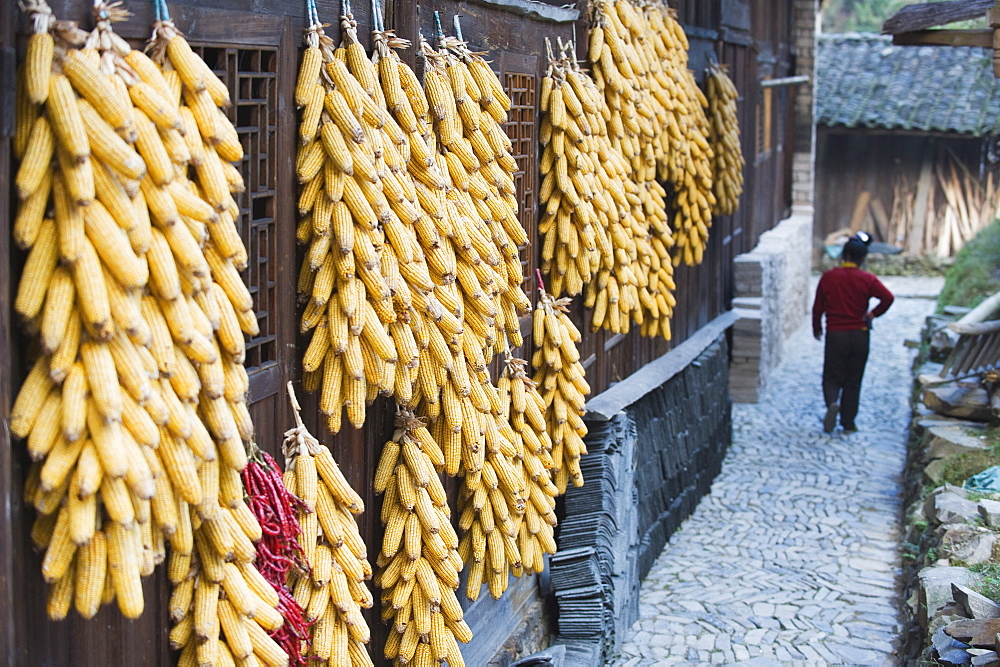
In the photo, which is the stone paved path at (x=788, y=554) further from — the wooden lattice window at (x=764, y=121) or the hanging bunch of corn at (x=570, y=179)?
the wooden lattice window at (x=764, y=121)

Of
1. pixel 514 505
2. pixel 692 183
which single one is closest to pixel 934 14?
pixel 692 183

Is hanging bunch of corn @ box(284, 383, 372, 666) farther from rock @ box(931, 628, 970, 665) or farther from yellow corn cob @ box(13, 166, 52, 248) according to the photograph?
rock @ box(931, 628, 970, 665)

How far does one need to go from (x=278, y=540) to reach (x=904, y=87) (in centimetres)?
2350

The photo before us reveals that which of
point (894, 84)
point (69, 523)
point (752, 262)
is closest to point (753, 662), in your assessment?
point (69, 523)

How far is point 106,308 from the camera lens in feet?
8.52

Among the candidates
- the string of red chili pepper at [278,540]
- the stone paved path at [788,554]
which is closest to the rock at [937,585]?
→ the stone paved path at [788,554]

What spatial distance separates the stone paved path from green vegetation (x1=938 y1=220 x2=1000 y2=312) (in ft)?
6.69

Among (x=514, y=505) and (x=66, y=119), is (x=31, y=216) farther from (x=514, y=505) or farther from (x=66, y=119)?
(x=514, y=505)

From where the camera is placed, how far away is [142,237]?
106 inches

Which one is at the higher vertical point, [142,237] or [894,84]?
[894,84]

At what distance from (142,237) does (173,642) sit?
1.26 metres

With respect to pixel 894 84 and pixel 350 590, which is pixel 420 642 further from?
pixel 894 84

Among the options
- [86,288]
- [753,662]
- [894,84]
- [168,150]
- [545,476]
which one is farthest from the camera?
[894,84]

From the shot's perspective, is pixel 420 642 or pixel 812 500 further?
pixel 812 500
